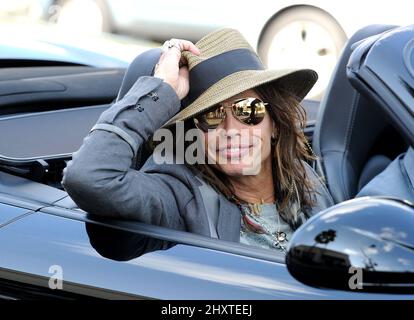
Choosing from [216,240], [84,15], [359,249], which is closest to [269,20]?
[84,15]

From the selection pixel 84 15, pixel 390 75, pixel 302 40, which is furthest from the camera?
pixel 84 15

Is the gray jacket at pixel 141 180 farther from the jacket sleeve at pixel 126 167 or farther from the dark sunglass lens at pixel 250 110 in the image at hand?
the dark sunglass lens at pixel 250 110

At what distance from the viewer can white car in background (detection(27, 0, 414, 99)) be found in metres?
7.65

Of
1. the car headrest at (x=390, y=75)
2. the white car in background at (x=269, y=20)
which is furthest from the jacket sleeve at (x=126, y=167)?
the white car in background at (x=269, y=20)

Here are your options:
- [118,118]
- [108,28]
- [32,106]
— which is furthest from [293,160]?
[108,28]

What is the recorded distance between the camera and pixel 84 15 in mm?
8984

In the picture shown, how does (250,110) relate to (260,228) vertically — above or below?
above

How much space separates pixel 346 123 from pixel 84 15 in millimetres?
6229

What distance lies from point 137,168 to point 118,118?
356 mm

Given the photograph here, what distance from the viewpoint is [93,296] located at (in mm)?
1981

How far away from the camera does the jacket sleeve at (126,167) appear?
226 cm

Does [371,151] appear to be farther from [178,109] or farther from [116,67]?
[116,67]

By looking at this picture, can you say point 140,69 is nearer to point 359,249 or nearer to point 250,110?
point 250,110

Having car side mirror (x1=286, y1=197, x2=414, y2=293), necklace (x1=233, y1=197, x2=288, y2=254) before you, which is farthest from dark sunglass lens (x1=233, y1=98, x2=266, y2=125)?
car side mirror (x1=286, y1=197, x2=414, y2=293)
